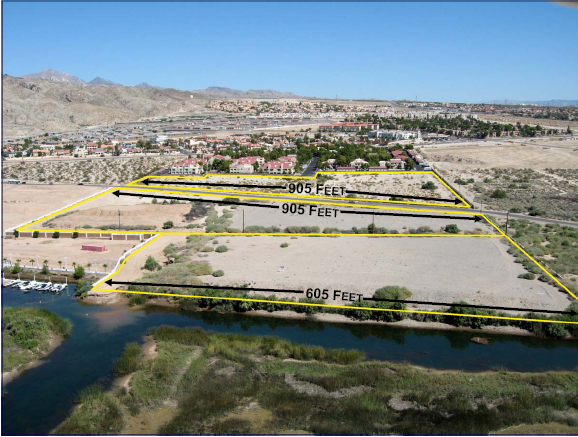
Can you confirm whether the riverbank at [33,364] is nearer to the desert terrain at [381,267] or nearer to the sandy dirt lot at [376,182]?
the desert terrain at [381,267]

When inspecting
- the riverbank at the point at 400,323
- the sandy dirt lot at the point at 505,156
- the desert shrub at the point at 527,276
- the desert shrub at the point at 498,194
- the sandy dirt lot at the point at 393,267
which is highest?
the sandy dirt lot at the point at 505,156

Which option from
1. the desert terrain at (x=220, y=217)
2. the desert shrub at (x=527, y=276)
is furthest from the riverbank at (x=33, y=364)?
the desert shrub at (x=527, y=276)

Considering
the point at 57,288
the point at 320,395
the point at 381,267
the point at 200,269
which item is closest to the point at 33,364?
the point at 57,288

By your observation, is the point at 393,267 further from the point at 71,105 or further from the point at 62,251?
the point at 71,105

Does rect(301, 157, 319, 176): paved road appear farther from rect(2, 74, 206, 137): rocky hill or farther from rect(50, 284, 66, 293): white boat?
rect(2, 74, 206, 137): rocky hill

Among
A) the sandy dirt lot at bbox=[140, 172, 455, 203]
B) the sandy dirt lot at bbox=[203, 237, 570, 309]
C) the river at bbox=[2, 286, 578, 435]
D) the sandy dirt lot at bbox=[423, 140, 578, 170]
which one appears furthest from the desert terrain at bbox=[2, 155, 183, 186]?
the sandy dirt lot at bbox=[423, 140, 578, 170]
